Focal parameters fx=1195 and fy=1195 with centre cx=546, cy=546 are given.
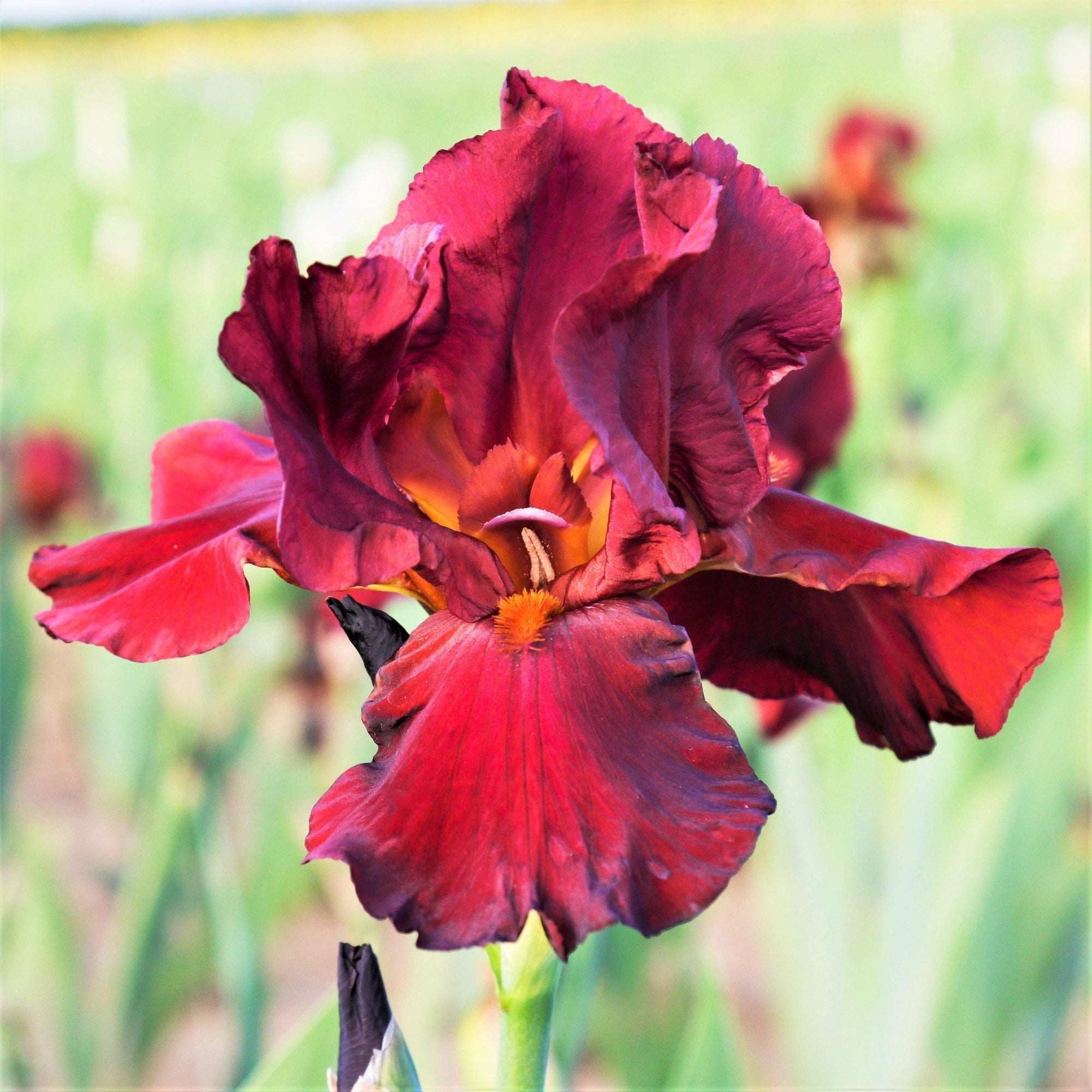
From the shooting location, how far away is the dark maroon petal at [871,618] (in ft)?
1.55

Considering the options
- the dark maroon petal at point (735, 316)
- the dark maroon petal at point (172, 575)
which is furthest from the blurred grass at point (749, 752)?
the dark maroon petal at point (735, 316)

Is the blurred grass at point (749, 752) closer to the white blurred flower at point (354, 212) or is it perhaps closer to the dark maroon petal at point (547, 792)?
the white blurred flower at point (354, 212)

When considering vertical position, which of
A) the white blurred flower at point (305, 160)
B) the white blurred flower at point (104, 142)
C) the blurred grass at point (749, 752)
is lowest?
the blurred grass at point (749, 752)

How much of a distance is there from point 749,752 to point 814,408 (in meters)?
0.28

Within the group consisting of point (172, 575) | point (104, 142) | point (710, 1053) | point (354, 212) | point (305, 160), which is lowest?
point (710, 1053)

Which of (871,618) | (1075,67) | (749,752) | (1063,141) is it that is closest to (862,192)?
(1063,141)

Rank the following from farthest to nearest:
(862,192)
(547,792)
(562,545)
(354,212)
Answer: (862,192)
(354,212)
(562,545)
(547,792)

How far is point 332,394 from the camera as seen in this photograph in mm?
444

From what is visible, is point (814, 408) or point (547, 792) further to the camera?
point (814, 408)

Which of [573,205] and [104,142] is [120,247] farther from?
Answer: [573,205]

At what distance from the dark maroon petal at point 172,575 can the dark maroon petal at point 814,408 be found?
436mm

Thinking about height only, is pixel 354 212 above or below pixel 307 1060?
above

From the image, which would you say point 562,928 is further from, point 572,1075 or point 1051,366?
point 1051,366

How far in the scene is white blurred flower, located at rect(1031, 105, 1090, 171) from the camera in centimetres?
246
